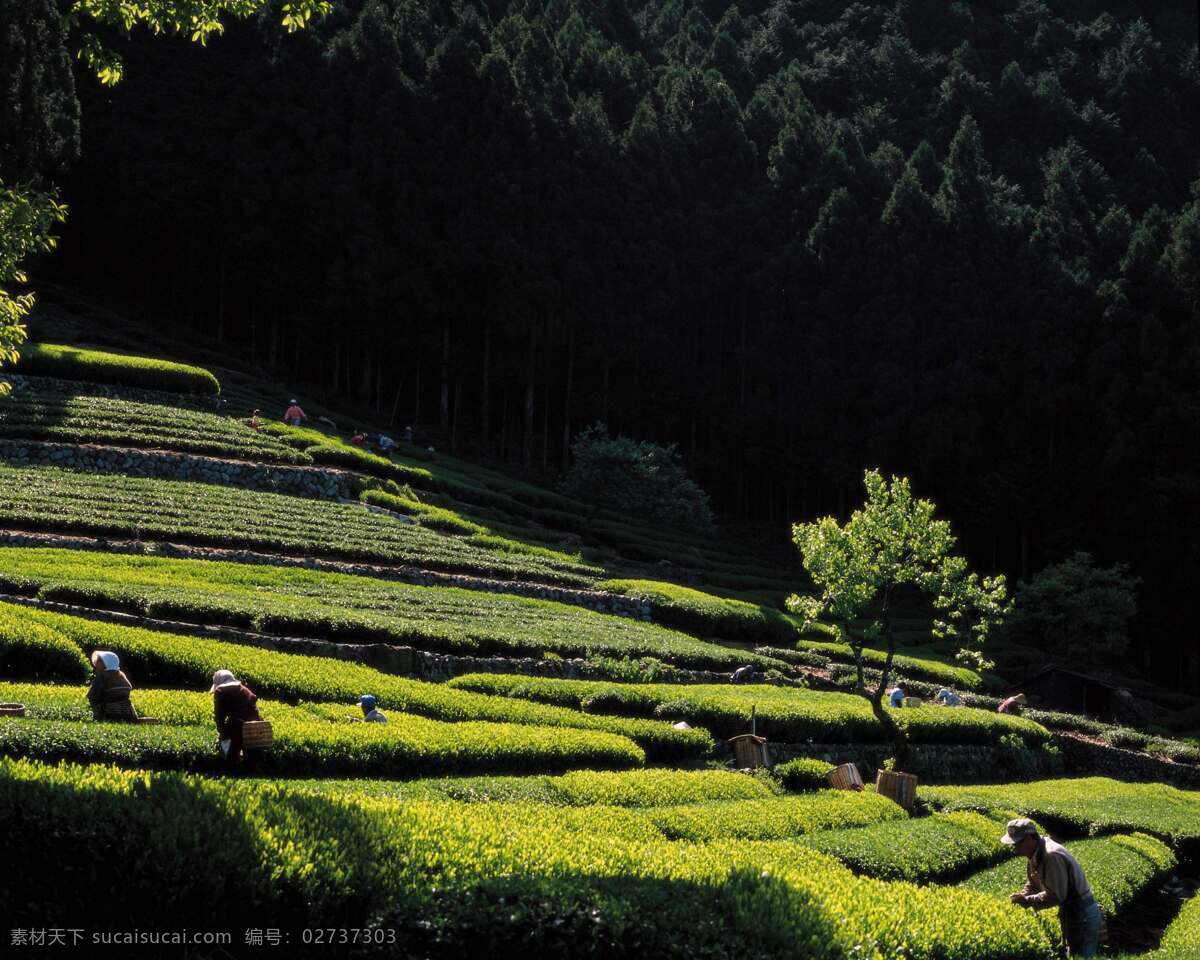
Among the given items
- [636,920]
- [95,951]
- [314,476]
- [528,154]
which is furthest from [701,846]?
[528,154]

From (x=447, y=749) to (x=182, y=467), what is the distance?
31.2m

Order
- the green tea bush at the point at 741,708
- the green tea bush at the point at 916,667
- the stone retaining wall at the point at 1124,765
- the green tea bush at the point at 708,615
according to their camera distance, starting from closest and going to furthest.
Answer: the green tea bush at the point at 741,708, the stone retaining wall at the point at 1124,765, the green tea bush at the point at 916,667, the green tea bush at the point at 708,615

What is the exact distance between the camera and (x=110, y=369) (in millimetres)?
51969

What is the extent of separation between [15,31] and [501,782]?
64.6 meters

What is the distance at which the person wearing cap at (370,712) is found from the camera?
18630 millimetres

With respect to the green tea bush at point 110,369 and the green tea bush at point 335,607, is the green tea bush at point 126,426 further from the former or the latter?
the green tea bush at point 335,607

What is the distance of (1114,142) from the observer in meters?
108

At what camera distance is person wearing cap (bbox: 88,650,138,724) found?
590 inches

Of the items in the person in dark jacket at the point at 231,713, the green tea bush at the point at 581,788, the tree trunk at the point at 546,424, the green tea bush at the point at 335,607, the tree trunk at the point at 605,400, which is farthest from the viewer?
the tree trunk at the point at 605,400

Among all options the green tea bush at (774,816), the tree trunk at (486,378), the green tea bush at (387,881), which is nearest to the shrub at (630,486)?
the tree trunk at (486,378)

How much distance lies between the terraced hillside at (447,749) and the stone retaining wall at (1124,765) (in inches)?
36.8

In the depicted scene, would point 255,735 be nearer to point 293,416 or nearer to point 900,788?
point 900,788

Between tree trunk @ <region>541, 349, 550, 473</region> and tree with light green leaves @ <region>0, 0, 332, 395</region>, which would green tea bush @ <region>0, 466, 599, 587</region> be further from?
tree trunk @ <region>541, 349, 550, 473</region>

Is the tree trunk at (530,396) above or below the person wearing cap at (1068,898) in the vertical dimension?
→ above
